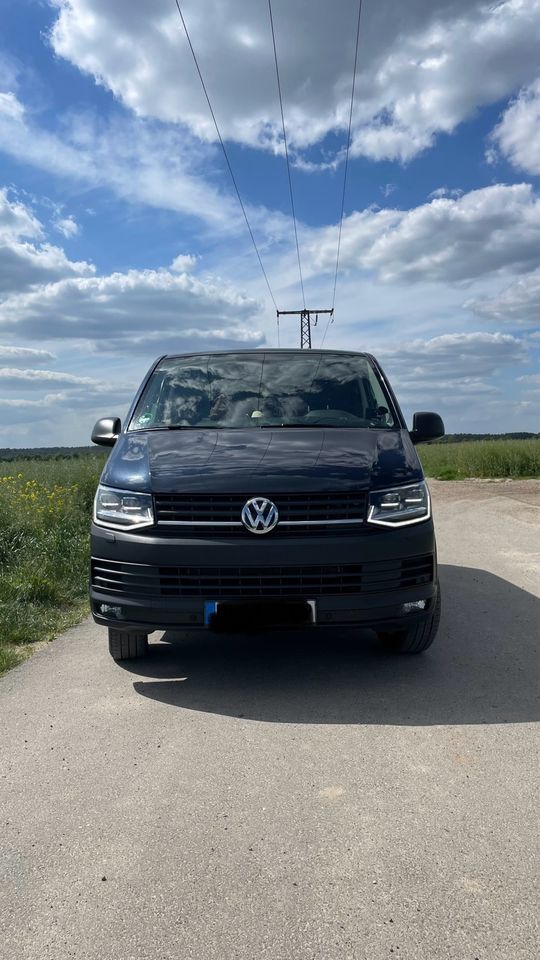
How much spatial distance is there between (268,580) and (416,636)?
113 centimetres

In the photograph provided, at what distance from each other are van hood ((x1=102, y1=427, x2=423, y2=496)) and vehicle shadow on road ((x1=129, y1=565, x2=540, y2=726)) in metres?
1.13

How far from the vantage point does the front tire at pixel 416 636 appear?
442 centimetres

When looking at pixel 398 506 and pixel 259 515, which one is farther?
pixel 398 506

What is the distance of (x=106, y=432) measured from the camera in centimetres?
549

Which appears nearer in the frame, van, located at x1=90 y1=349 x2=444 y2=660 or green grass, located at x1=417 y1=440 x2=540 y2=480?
van, located at x1=90 y1=349 x2=444 y2=660

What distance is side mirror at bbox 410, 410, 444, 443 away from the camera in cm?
551

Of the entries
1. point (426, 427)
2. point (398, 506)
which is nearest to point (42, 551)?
point (426, 427)

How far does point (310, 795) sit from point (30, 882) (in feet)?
3.52

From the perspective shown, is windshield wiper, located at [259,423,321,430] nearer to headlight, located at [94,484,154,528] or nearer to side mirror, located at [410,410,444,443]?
side mirror, located at [410,410,444,443]

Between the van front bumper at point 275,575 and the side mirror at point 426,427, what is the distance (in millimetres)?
1556

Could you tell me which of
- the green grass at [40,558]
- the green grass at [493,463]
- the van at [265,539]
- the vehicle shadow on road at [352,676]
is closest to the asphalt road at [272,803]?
the vehicle shadow on road at [352,676]

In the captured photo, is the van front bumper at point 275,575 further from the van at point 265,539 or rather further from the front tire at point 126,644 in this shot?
the front tire at point 126,644

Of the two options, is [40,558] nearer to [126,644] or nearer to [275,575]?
[126,644]

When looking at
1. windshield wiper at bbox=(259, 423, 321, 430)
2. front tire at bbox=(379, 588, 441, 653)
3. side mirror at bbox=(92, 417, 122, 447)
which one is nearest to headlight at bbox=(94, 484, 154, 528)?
windshield wiper at bbox=(259, 423, 321, 430)
